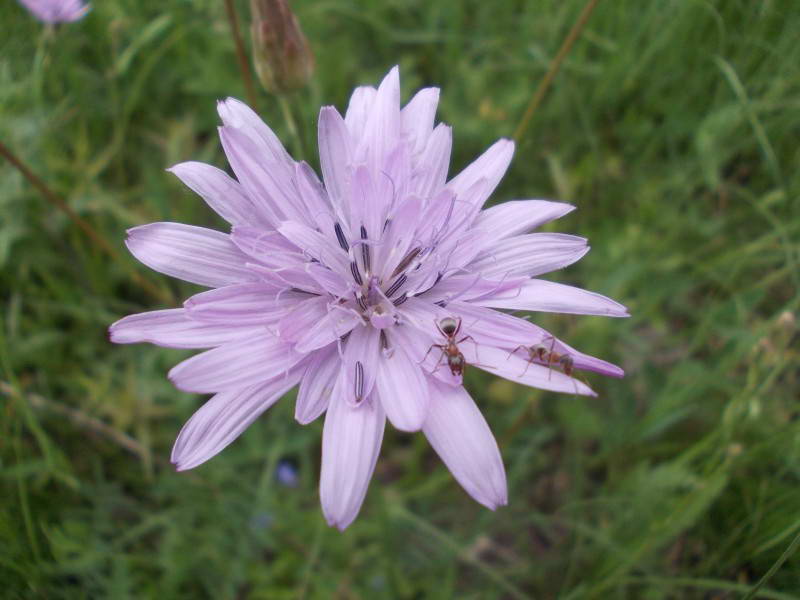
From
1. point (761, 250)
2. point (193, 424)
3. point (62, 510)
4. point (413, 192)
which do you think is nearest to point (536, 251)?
point (413, 192)

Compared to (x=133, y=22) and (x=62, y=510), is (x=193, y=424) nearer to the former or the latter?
(x=62, y=510)

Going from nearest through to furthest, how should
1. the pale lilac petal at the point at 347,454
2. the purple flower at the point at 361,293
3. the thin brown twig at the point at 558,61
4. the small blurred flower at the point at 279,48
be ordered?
the pale lilac petal at the point at 347,454 < the purple flower at the point at 361,293 < the small blurred flower at the point at 279,48 < the thin brown twig at the point at 558,61

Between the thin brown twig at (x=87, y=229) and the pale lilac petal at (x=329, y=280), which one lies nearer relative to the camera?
the pale lilac petal at (x=329, y=280)

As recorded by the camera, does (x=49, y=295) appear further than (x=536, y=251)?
Yes

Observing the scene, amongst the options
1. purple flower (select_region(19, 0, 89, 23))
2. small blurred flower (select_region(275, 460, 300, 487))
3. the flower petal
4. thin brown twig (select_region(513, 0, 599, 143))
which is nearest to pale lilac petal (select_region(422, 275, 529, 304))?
the flower petal

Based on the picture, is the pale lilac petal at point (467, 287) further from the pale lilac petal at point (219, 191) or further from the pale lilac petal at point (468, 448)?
the pale lilac petal at point (219, 191)

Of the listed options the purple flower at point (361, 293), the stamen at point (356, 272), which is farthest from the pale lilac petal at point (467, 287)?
the stamen at point (356, 272)

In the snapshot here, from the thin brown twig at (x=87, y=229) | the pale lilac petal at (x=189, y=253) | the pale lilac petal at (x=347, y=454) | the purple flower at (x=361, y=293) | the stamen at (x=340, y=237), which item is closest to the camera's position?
the pale lilac petal at (x=347, y=454)

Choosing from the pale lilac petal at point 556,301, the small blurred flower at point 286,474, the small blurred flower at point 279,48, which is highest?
the small blurred flower at point 279,48
